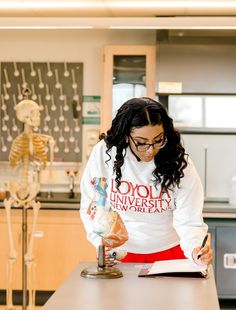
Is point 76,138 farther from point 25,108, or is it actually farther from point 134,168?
point 134,168

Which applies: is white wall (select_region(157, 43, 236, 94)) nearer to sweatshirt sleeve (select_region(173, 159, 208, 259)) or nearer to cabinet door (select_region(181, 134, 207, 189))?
cabinet door (select_region(181, 134, 207, 189))

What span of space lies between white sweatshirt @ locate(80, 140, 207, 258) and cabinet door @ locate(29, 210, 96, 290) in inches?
89.4

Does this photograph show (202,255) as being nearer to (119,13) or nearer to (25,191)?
(25,191)

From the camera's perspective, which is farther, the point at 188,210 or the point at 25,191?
the point at 25,191

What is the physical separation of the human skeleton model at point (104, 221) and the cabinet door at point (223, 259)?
2.47 m

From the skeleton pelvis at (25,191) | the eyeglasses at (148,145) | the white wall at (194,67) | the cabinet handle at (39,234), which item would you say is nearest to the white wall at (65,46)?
the white wall at (194,67)

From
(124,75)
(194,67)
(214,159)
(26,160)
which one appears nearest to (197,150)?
(214,159)

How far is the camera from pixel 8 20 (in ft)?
15.1

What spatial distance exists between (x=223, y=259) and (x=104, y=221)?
266 cm

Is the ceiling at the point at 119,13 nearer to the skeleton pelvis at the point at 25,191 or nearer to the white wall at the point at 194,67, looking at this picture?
the white wall at the point at 194,67

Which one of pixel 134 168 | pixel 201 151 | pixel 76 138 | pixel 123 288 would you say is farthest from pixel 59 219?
pixel 123 288

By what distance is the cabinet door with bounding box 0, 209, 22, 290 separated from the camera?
16.5ft

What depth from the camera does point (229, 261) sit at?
486cm

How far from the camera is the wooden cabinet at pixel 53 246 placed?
5.00m
